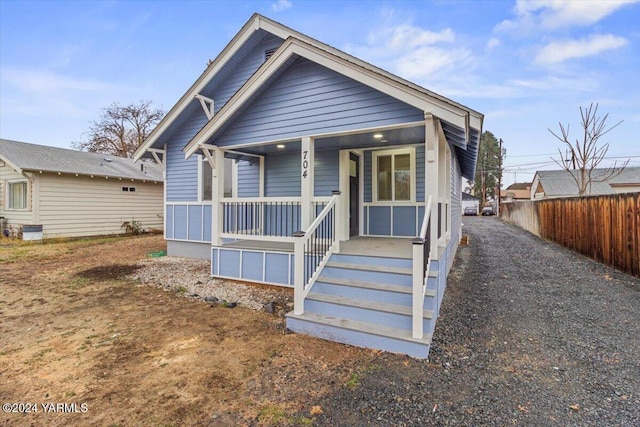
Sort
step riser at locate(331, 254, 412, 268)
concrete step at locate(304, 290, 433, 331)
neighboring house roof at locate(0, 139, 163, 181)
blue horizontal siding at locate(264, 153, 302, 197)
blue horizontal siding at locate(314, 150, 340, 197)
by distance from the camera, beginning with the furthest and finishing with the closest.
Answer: neighboring house roof at locate(0, 139, 163, 181) < blue horizontal siding at locate(264, 153, 302, 197) < blue horizontal siding at locate(314, 150, 340, 197) < step riser at locate(331, 254, 412, 268) < concrete step at locate(304, 290, 433, 331)

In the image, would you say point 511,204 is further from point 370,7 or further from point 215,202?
point 215,202

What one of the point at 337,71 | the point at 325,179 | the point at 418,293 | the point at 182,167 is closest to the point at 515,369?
the point at 418,293

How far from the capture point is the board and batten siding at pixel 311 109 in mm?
4840

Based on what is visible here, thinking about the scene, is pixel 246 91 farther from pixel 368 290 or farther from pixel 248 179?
pixel 368 290

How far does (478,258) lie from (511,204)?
17700 mm

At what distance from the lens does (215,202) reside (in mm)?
6430

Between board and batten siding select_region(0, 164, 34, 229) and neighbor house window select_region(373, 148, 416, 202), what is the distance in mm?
13927

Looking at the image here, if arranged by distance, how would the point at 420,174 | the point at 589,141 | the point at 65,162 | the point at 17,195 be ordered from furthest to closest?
the point at 589,141
the point at 65,162
the point at 17,195
the point at 420,174

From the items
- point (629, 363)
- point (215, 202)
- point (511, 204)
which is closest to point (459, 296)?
point (629, 363)

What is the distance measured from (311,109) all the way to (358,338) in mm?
3838

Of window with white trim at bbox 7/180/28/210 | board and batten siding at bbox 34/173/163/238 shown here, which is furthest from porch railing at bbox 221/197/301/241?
window with white trim at bbox 7/180/28/210

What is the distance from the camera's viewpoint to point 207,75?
27.4ft

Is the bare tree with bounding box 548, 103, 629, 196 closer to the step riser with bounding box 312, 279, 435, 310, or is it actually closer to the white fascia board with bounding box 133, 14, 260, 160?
the white fascia board with bounding box 133, 14, 260, 160

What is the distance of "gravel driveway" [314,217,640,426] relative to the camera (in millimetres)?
2512
